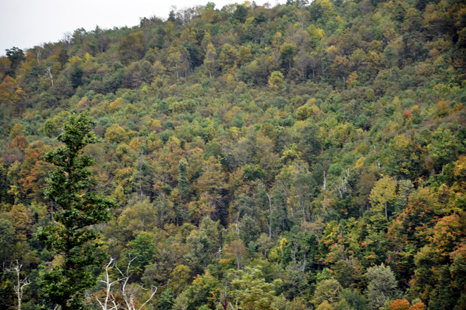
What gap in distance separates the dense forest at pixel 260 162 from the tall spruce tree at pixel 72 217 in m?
0.14

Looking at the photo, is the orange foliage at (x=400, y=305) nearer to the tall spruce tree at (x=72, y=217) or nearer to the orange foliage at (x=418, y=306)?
the orange foliage at (x=418, y=306)

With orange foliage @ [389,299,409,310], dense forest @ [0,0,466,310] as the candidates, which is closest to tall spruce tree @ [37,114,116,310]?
dense forest @ [0,0,466,310]

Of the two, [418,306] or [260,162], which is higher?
[260,162]

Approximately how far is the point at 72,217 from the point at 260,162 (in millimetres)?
39515

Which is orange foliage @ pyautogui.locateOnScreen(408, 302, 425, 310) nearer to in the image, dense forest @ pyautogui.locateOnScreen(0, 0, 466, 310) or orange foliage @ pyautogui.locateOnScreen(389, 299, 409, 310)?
dense forest @ pyautogui.locateOnScreen(0, 0, 466, 310)

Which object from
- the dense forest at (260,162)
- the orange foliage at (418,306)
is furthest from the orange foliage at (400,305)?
the orange foliage at (418,306)

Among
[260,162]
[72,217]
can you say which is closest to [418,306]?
[72,217]

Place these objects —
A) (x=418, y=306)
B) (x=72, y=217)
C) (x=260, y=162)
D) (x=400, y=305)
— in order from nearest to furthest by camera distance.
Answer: (x=72, y=217)
(x=418, y=306)
(x=400, y=305)
(x=260, y=162)

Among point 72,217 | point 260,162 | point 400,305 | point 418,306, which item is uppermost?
point 72,217

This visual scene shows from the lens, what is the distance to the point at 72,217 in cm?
1377

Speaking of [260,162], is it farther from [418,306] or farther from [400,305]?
[418,306]

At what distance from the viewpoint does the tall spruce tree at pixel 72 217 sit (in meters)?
13.4

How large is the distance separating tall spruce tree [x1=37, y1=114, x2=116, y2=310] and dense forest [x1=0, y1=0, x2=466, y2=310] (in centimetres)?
14

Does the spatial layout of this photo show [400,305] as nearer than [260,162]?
Yes
